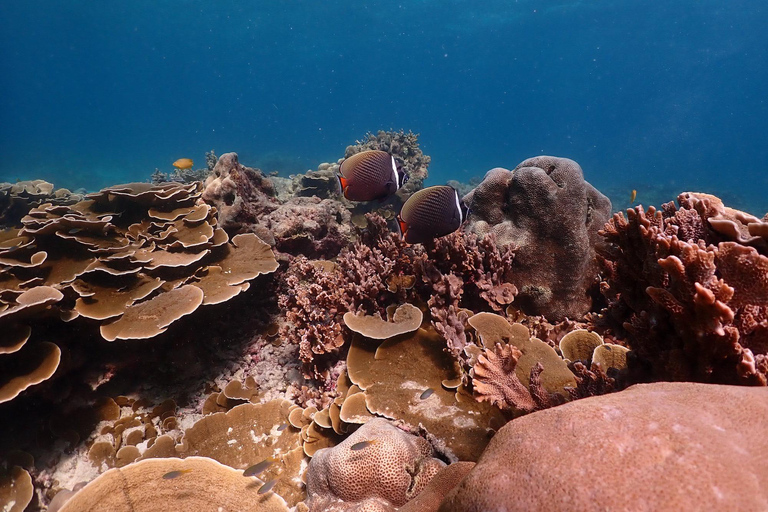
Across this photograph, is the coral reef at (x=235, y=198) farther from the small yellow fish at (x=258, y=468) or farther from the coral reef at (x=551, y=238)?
the coral reef at (x=551, y=238)

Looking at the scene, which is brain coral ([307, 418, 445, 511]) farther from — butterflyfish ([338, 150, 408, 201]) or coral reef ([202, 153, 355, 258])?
coral reef ([202, 153, 355, 258])

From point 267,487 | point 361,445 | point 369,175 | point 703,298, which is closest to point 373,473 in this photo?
point 361,445

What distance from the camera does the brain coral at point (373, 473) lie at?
251 cm

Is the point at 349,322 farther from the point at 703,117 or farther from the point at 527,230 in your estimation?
the point at 703,117

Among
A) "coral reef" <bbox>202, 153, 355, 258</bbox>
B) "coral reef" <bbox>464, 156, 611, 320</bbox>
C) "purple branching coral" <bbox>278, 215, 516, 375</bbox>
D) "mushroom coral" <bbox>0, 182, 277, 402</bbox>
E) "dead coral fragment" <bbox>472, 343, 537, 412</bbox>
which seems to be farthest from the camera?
"coral reef" <bbox>202, 153, 355, 258</bbox>

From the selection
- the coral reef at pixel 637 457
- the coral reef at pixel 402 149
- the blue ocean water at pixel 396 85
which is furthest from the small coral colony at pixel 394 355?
the blue ocean water at pixel 396 85

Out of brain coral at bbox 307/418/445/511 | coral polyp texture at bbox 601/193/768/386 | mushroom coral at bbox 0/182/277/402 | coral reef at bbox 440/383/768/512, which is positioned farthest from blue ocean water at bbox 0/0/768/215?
coral reef at bbox 440/383/768/512

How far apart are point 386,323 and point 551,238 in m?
2.55

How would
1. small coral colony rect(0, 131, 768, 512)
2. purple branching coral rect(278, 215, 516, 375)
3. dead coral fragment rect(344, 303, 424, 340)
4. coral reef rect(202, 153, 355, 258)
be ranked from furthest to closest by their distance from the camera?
coral reef rect(202, 153, 355, 258)
purple branching coral rect(278, 215, 516, 375)
dead coral fragment rect(344, 303, 424, 340)
small coral colony rect(0, 131, 768, 512)

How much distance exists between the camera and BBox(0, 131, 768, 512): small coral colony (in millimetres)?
1302

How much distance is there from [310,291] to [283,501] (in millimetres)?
2275

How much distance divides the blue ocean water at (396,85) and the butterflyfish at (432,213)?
36.4 metres

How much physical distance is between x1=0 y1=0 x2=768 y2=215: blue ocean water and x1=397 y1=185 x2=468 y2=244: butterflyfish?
36.4 m

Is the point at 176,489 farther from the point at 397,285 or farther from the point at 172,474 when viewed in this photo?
the point at 397,285
